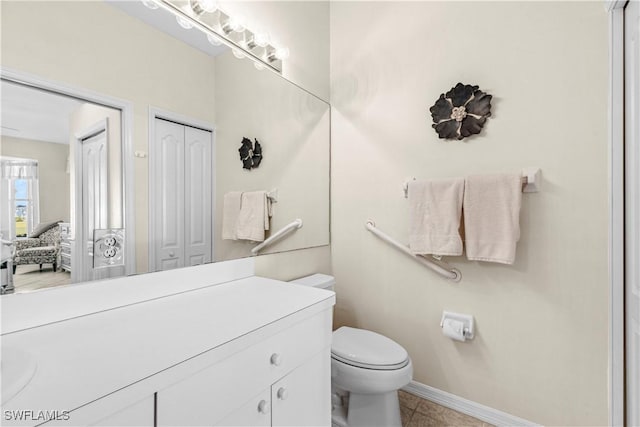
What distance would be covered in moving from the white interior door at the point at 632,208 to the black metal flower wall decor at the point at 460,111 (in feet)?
1.60

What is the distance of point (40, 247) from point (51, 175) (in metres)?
0.21

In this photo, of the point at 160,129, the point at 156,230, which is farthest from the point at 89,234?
the point at 160,129

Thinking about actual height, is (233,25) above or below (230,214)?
above

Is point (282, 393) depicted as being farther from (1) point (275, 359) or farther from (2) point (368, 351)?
(2) point (368, 351)

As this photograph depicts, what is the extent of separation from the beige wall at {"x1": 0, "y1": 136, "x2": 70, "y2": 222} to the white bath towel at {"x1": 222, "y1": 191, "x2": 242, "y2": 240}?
0.52 m

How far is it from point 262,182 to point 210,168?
310 millimetres

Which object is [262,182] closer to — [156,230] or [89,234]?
[156,230]

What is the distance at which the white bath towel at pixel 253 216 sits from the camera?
1.33 meters

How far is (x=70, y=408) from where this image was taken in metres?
0.47

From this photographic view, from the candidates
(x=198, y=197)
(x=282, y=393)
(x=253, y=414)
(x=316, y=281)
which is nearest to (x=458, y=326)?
(x=316, y=281)

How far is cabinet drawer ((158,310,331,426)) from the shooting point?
0.61 m

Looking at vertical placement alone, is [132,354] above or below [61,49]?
below

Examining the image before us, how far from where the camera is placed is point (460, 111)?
4.94 feet

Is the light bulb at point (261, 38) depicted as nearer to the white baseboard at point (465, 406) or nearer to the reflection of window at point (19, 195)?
the reflection of window at point (19, 195)
